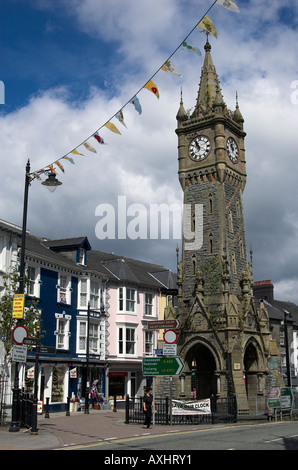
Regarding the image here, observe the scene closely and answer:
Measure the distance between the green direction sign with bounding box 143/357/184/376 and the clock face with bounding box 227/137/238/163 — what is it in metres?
20.9

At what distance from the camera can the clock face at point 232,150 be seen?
38.9 meters

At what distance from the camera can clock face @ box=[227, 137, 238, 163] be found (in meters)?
38.9

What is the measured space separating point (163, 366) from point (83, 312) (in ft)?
51.2

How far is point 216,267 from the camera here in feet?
116

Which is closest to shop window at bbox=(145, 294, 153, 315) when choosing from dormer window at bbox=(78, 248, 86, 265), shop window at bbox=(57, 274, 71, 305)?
dormer window at bbox=(78, 248, 86, 265)

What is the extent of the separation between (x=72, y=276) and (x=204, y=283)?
9.11 metres

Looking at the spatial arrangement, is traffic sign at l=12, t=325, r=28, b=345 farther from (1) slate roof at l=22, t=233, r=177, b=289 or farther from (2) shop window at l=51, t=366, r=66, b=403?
(2) shop window at l=51, t=366, r=66, b=403

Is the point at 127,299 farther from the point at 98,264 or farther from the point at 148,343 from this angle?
the point at 148,343

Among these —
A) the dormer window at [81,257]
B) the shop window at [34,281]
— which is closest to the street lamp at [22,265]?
the shop window at [34,281]

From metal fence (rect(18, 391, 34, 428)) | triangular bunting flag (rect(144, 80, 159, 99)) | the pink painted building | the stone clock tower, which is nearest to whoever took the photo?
triangular bunting flag (rect(144, 80, 159, 99))

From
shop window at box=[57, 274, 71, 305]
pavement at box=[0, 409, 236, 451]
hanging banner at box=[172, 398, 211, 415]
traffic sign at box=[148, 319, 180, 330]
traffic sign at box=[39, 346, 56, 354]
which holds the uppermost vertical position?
shop window at box=[57, 274, 71, 305]
